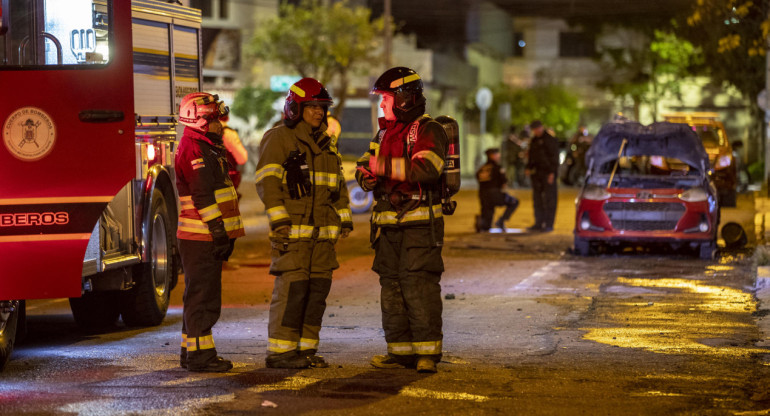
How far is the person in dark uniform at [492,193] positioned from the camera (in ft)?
63.1

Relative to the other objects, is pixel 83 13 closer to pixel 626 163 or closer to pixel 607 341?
pixel 607 341

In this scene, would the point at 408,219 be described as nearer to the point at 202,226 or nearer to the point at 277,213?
the point at 277,213

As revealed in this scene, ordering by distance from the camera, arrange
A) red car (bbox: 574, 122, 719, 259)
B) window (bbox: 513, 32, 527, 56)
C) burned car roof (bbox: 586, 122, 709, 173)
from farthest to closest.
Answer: window (bbox: 513, 32, 527, 56) < burned car roof (bbox: 586, 122, 709, 173) < red car (bbox: 574, 122, 719, 259)

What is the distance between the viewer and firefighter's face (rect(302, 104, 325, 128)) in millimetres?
7895

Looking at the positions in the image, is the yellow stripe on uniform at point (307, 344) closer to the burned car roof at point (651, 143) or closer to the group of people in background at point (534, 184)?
the burned car roof at point (651, 143)

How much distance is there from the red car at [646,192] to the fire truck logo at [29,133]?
925 cm

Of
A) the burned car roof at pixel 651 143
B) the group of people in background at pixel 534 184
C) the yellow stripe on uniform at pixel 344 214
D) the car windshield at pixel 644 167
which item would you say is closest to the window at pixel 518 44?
the group of people in background at pixel 534 184

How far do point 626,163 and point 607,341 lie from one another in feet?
26.0

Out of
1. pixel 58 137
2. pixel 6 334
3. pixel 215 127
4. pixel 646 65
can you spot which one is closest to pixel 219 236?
pixel 215 127

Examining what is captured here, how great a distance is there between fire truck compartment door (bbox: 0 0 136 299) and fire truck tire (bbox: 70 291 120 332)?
94.0 inches

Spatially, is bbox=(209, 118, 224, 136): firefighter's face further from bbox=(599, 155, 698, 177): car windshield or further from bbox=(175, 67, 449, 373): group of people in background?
bbox=(599, 155, 698, 177): car windshield

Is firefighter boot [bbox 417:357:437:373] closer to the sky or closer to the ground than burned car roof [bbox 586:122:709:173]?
closer to the ground

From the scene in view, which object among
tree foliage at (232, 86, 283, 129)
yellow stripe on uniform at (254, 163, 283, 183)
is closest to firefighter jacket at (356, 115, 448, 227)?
yellow stripe on uniform at (254, 163, 283, 183)

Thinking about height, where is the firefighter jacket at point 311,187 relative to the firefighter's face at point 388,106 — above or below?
below
